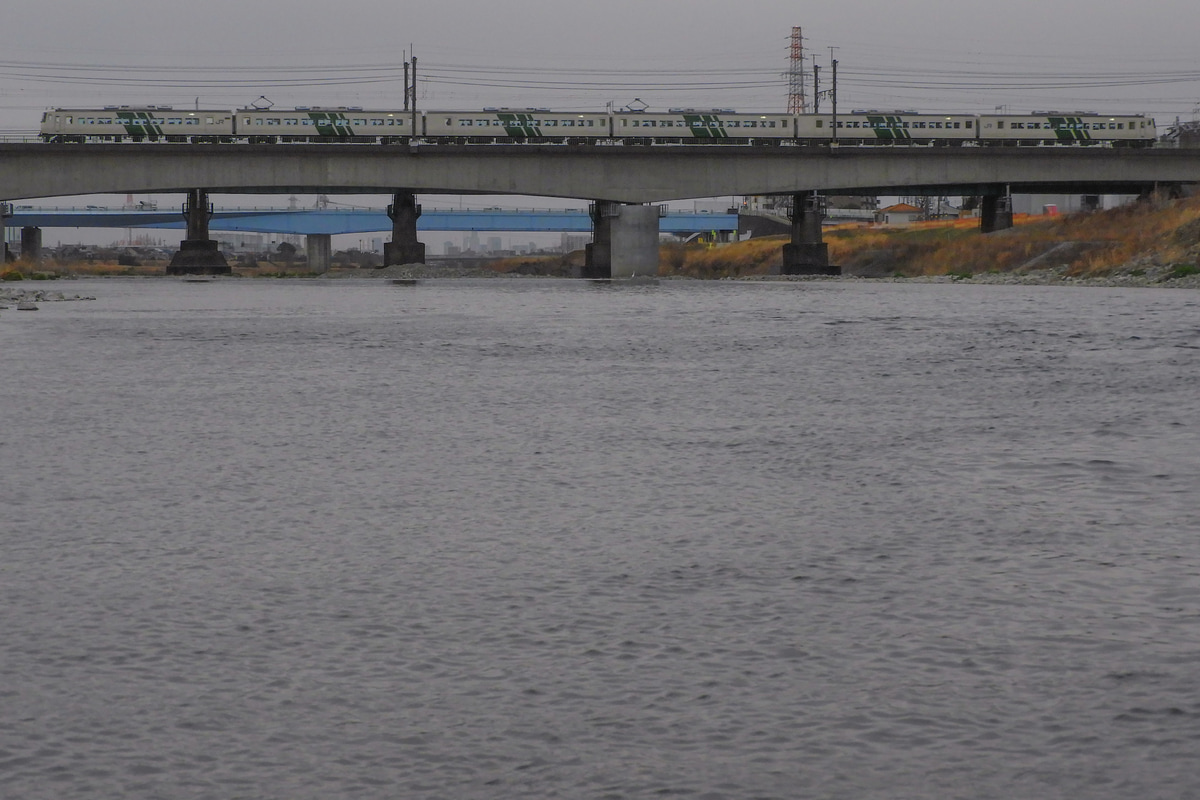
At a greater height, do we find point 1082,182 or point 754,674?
point 1082,182

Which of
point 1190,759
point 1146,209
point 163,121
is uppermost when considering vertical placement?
point 163,121

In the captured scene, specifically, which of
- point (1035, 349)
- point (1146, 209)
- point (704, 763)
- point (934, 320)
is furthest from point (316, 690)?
point (1146, 209)

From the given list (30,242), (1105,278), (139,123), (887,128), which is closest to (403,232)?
(139,123)

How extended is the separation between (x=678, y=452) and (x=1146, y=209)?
73113mm

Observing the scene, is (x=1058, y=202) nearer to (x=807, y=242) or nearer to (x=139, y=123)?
(x=807, y=242)

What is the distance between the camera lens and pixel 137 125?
283ft

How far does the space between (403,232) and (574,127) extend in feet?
46.3

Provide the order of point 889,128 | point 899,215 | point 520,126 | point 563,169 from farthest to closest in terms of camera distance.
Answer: point 899,215, point 889,128, point 520,126, point 563,169

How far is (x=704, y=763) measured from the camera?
4504 millimetres

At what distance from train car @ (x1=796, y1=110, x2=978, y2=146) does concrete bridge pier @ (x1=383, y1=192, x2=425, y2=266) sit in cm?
2432

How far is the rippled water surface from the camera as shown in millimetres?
4562

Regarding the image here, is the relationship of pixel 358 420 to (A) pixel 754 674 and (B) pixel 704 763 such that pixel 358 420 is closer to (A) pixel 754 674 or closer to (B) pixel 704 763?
(A) pixel 754 674

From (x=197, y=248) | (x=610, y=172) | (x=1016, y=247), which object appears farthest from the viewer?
(x=197, y=248)

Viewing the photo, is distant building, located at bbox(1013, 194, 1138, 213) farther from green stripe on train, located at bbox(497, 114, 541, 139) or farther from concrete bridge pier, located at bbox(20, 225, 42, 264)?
concrete bridge pier, located at bbox(20, 225, 42, 264)
